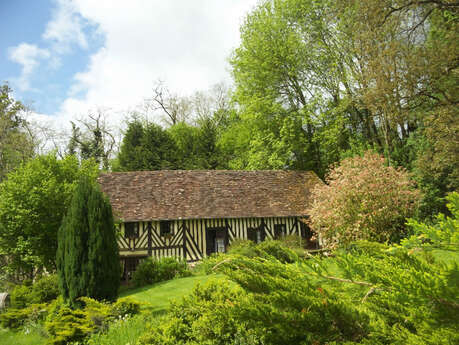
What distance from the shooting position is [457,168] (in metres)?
13.0

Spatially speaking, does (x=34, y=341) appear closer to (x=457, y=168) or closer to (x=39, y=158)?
(x=39, y=158)

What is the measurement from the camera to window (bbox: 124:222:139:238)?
16281 millimetres

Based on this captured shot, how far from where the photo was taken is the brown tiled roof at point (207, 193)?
674 inches

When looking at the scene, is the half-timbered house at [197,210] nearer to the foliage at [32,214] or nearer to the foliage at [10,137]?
the foliage at [32,214]

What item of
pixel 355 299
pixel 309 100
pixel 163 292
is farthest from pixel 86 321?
pixel 309 100

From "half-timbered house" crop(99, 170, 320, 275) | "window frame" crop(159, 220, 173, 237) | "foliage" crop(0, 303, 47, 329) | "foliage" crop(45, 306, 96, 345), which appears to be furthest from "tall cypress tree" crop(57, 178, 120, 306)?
"window frame" crop(159, 220, 173, 237)

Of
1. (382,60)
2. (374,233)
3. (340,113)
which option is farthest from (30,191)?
(340,113)

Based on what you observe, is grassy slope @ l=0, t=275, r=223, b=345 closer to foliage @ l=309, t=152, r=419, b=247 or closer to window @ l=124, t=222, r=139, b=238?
window @ l=124, t=222, r=139, b=238

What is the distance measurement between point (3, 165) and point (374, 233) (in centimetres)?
2468

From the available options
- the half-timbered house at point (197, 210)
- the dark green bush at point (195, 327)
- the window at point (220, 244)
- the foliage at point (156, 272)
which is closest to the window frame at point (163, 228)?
the half-timbered house at point (197, 210)

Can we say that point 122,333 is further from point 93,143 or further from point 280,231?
point 93,143

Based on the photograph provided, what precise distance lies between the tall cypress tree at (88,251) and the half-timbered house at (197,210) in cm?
524

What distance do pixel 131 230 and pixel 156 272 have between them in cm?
427

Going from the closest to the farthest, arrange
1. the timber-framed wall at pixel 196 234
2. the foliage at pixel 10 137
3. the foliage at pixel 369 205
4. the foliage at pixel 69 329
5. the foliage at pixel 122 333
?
the foliage at pixel 122 333
the foliage at pixel 69 329
the foliage at pixel 369 205
the timber-framed wall at pixel 196 234
the foliage at pixel 10 137
